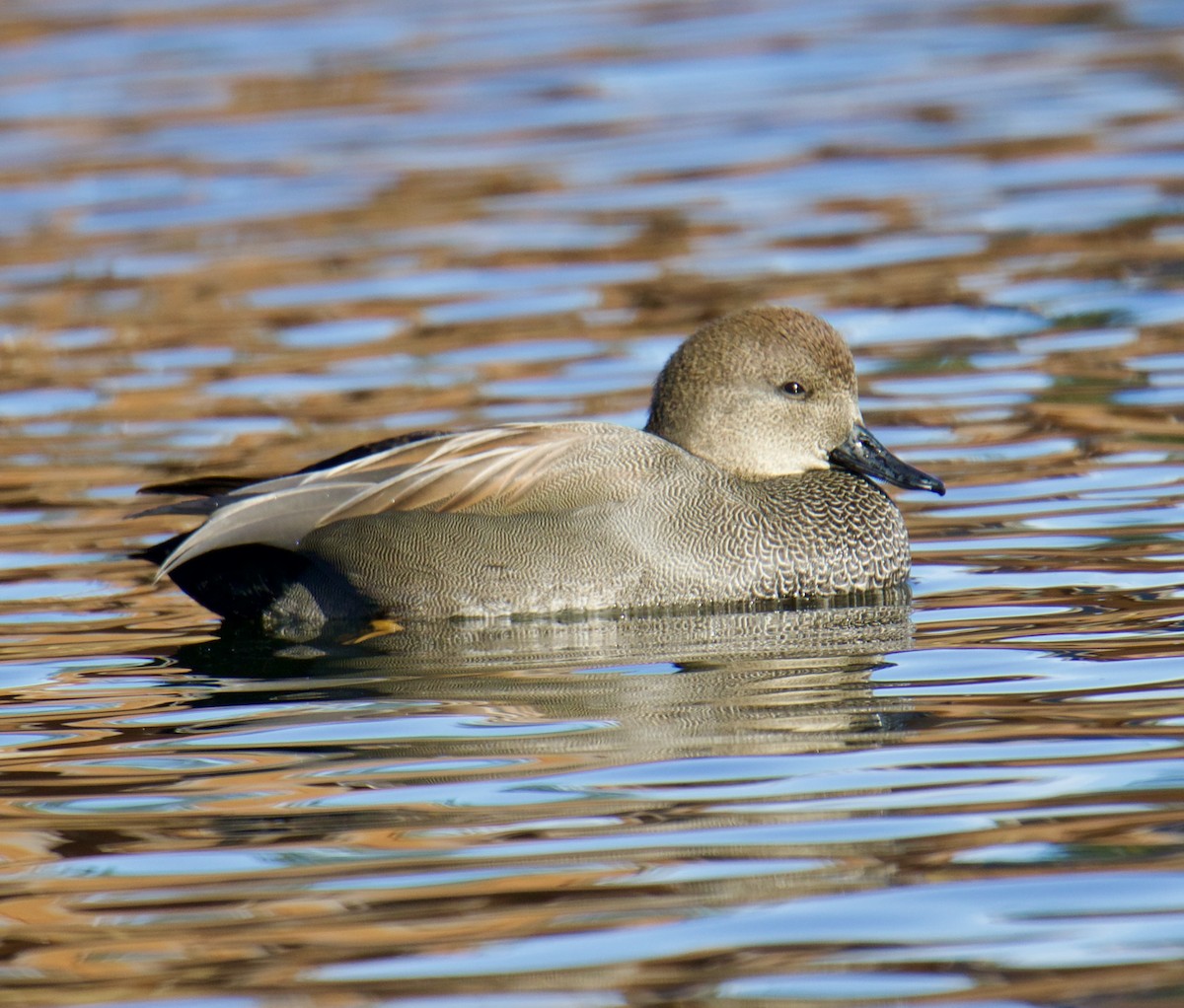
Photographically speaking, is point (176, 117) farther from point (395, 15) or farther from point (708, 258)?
point (708, 258)

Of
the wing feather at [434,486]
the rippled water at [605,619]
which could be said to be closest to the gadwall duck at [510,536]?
the wing feather at [434,486]

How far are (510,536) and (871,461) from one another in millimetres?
1317

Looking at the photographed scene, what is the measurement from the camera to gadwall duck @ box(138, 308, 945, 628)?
6.77 m

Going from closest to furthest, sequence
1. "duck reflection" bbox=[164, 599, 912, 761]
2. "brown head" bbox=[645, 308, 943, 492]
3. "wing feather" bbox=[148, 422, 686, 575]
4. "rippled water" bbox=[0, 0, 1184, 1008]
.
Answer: "rippled water" bbox=[0, 0, 1184, 1008]
"duck reflection" bbox=[164, 599, 912, 761]
"wing feather" bbox=[148, 422, 686, 575]
"brown head" bbox=[645, 308, 943, 492]

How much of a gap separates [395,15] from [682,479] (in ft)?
49.4

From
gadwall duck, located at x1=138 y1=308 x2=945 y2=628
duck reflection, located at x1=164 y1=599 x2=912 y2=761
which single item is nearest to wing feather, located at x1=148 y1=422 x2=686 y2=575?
gadwall duck, located at x1=138 y1=308 x2=945 y2=628

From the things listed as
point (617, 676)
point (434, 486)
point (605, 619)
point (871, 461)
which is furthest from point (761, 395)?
point (617, 676)

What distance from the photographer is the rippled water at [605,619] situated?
4.13 meters

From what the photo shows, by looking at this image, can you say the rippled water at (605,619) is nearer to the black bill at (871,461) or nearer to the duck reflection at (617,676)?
the duck reflection at (617,676)

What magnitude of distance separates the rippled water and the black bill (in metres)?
0.28

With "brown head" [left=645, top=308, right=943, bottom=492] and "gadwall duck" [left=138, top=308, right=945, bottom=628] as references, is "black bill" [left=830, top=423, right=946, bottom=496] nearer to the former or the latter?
"brown head" [left=645, top=308, right=943, bottom=492]

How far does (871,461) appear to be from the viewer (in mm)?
7469

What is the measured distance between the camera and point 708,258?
1207 cm

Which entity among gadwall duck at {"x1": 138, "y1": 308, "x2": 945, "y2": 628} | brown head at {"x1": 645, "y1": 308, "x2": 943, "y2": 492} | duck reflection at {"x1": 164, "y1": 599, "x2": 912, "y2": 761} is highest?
brown head at {"x1": 645, "y1": 308, "x2": 943, "y2": 492}
